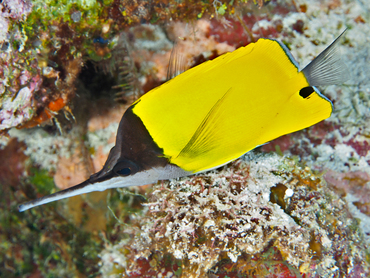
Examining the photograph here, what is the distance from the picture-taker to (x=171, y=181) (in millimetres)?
2186

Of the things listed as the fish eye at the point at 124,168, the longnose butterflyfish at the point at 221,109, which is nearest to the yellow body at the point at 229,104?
the longnose butterflyfish at the point at 221,109

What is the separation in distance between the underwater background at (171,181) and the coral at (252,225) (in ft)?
0.04

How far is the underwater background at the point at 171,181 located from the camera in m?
1.95

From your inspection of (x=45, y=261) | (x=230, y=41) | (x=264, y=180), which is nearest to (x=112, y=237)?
(x=45, y=261)

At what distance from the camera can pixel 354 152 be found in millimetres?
2871

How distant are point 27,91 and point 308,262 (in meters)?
3.07

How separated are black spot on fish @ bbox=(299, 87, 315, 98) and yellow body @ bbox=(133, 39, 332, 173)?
0.03 meters

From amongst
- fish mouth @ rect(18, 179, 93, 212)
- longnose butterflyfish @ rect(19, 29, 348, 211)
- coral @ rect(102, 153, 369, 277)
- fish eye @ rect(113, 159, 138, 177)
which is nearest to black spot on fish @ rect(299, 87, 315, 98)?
longnose butterflyfish @ rect(19, 29, 348, 211)

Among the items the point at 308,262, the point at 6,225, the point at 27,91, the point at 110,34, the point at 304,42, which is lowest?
the point at 308,262

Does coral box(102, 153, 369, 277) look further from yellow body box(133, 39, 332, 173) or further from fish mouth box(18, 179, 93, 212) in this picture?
fish mouth box(18, 179, 93, 212)

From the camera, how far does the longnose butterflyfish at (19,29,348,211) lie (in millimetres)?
1647

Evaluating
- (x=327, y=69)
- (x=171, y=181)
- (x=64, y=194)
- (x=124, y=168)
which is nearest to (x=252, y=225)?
(x=171, y=181)

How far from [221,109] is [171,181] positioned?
2.99 ft

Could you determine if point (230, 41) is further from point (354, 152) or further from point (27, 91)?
point (27, 91)
